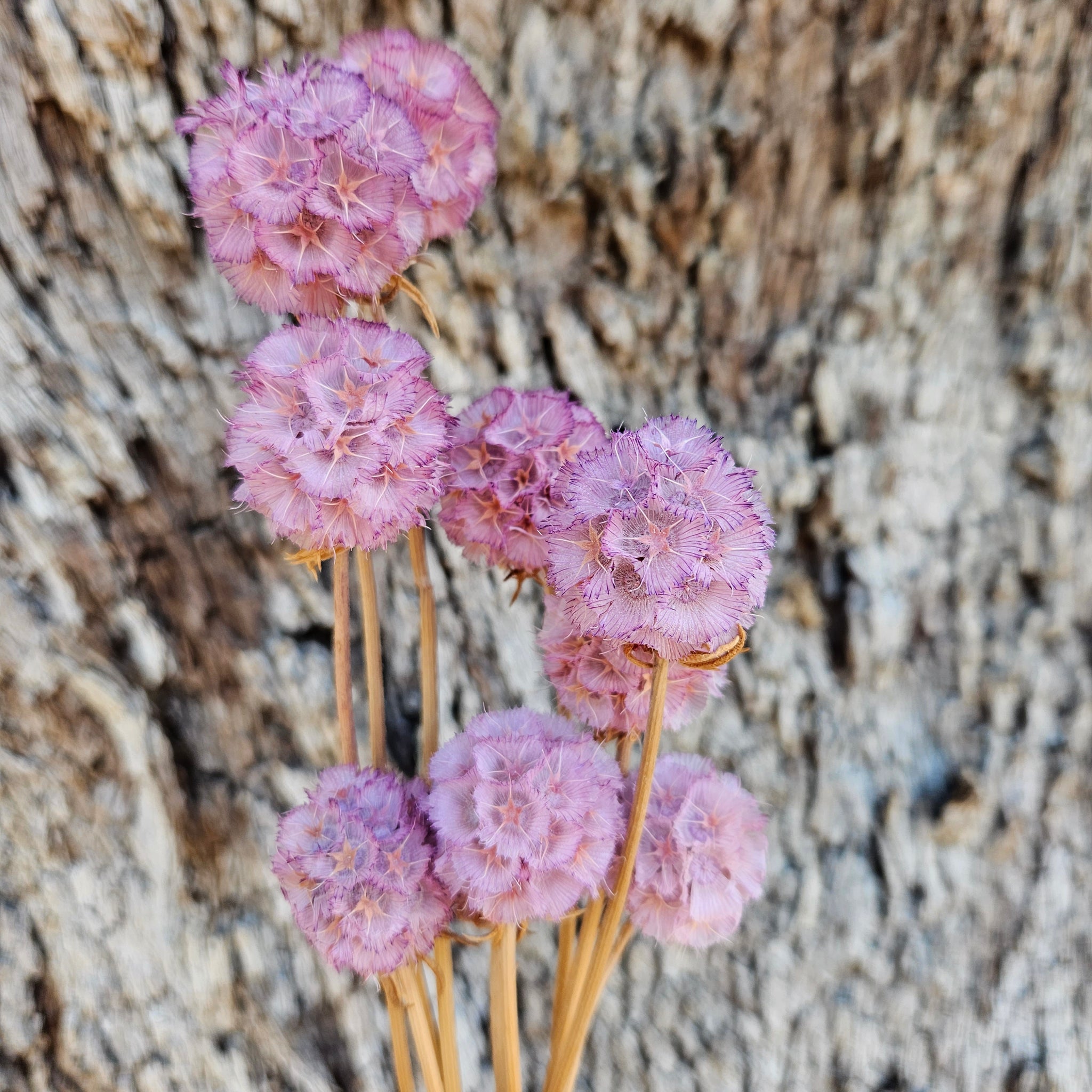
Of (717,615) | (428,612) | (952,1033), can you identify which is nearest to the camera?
(717,615)

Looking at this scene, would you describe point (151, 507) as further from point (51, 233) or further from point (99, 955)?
point (99, 955)

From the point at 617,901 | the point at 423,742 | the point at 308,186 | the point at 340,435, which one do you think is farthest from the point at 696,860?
the point at 308,186

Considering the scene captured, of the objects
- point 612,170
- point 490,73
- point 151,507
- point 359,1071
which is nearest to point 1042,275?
point 612,170

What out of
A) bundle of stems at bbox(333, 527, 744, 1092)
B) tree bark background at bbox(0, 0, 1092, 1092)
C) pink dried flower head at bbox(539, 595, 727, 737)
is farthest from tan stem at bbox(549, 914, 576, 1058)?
tree bark background at bbox(0, 0, 1092, 1092)

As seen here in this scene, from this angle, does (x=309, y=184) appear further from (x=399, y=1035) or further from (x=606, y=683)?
(x=399, y=1035)

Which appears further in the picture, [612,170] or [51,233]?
[612,170]

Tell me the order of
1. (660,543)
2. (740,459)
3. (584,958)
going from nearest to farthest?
1. (660,543)
2. (584,958)
3. (740,459)
